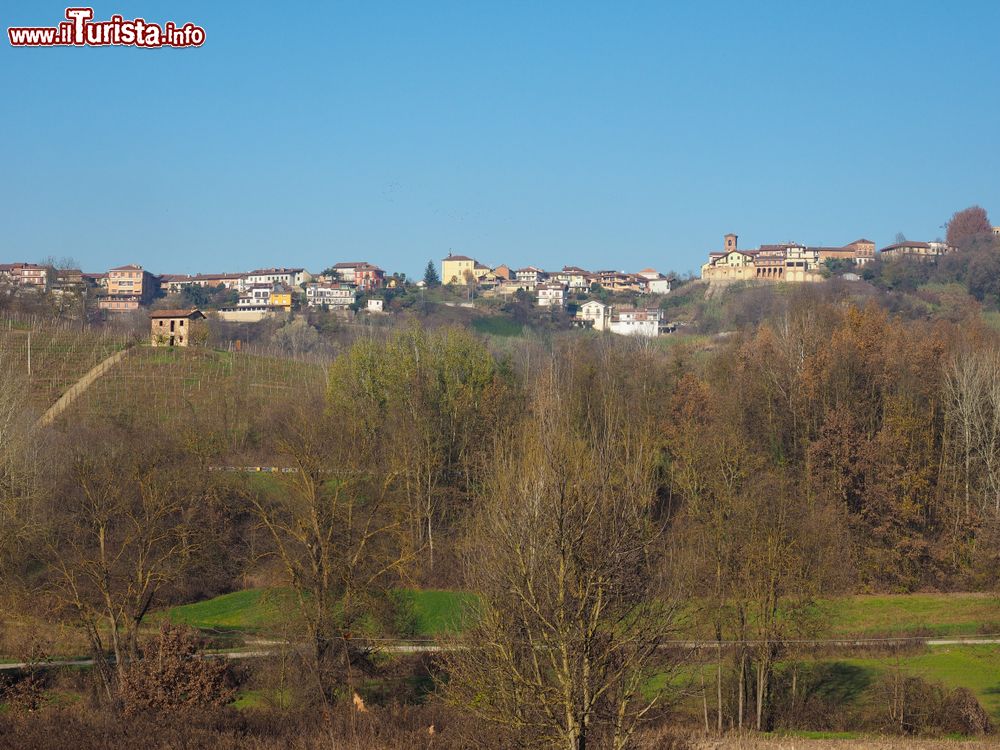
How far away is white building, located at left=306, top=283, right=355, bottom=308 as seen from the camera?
147 metres

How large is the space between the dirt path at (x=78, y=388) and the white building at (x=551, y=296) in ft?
300

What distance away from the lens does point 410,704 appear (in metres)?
22.7

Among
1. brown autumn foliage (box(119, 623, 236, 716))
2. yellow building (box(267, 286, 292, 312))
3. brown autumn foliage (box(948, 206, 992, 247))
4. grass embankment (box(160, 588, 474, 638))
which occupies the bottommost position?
grass embankment (box(160, 588, 474, 638))

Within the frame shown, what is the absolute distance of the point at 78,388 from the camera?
5712 cm

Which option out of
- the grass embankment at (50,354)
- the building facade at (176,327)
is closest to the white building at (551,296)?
the building facade at (176,327)

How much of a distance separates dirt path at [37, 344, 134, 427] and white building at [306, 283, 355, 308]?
263 ft

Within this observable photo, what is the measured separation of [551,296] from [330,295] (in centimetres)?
3230

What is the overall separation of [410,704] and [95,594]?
34.1ft

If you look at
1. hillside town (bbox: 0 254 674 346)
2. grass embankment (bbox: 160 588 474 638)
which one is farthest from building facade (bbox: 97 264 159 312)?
grass embankment (bbox: 160 588 474 638)

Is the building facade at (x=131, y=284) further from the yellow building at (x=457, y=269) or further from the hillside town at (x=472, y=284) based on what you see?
the yellow building at (x=457, y=269)

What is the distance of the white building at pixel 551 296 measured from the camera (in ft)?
502

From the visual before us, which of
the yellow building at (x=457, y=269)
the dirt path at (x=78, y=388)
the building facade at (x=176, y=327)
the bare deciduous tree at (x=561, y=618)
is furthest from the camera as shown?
the yellow building at (x=457, y=269)

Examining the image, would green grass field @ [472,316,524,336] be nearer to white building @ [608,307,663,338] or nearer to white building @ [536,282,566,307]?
white building @ [608,307,663,338]

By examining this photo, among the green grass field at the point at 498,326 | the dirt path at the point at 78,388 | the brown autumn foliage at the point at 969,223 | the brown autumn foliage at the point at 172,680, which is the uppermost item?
the brown autumn foliage at the point at 969,223
